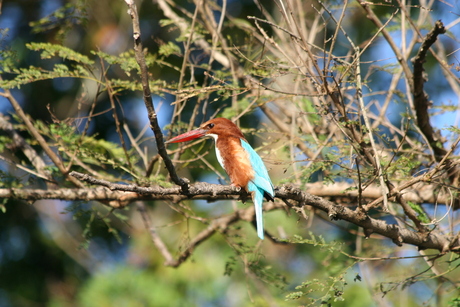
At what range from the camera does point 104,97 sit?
5.61m

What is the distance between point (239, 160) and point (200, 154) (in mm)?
1858

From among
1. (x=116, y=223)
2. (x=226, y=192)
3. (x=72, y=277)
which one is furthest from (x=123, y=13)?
(x=226, y=192)

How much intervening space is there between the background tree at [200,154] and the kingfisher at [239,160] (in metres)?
0.10

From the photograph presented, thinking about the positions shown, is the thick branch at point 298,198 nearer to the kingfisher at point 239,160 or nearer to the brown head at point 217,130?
the kingfisher at point 239,160

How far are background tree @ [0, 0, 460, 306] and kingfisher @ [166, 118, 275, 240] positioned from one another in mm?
100

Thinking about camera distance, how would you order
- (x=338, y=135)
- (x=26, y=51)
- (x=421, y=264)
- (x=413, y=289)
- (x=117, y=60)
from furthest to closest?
1. (x=26, y=51)
2. (x=413, y=289)
3. (x=421, y=264)
4. (x=338, y=135)
5. (x=117, y=60)

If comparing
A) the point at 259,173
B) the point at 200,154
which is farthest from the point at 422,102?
the point at 200,154

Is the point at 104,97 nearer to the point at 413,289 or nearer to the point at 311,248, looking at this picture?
the point at 311,248

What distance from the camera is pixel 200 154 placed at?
4.64 m

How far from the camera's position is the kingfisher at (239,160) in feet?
8.74

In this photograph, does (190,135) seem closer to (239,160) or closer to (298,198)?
(239,160)

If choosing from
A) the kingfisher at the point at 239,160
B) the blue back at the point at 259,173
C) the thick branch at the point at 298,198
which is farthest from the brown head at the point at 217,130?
the thick branch at the point at 298,198

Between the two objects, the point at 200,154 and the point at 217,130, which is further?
the point at 200,154

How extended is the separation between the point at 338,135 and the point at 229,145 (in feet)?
2.37
